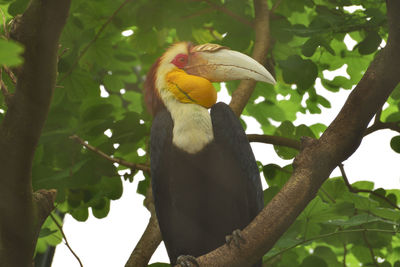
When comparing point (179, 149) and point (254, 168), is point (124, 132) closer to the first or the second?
point (179, 149)

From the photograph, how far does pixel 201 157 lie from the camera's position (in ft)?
12.2

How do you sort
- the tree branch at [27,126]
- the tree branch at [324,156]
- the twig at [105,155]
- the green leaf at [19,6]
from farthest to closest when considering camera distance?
1. the green leaf at [19,6]
2. the twig at [105,155]
3. the tree branch at [324,156]
4. the tree branch at [27,126]

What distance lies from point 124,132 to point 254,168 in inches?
40.0

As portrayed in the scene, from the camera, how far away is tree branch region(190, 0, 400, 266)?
2609mm

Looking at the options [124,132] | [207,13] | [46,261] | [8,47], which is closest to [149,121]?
[124,132]

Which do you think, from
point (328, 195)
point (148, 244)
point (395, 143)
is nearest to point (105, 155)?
point (148, 244)

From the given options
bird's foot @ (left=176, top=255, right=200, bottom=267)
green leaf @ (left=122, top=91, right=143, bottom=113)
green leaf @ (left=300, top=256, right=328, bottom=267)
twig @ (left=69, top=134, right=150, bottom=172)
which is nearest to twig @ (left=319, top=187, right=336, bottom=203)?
green leaf @ (left=300, top=256, right=328, bottom=267)

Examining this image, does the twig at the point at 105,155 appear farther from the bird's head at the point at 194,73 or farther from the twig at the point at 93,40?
the twig at the point at 93,40

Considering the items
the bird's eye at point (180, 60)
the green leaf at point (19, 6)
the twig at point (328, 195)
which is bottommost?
the twig at point (328, 195)

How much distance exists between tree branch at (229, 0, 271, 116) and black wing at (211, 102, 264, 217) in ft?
0.74

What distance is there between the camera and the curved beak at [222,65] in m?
3.68

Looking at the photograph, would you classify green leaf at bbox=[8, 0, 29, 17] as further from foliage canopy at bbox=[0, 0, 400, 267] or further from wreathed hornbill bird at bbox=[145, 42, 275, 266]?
wreathed hornbill bird at bbox=[145, 42, 275, 266]

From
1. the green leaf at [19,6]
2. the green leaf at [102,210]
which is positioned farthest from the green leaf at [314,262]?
the green leaf at [19,6]

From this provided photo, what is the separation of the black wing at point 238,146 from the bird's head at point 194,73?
0.66 feet
